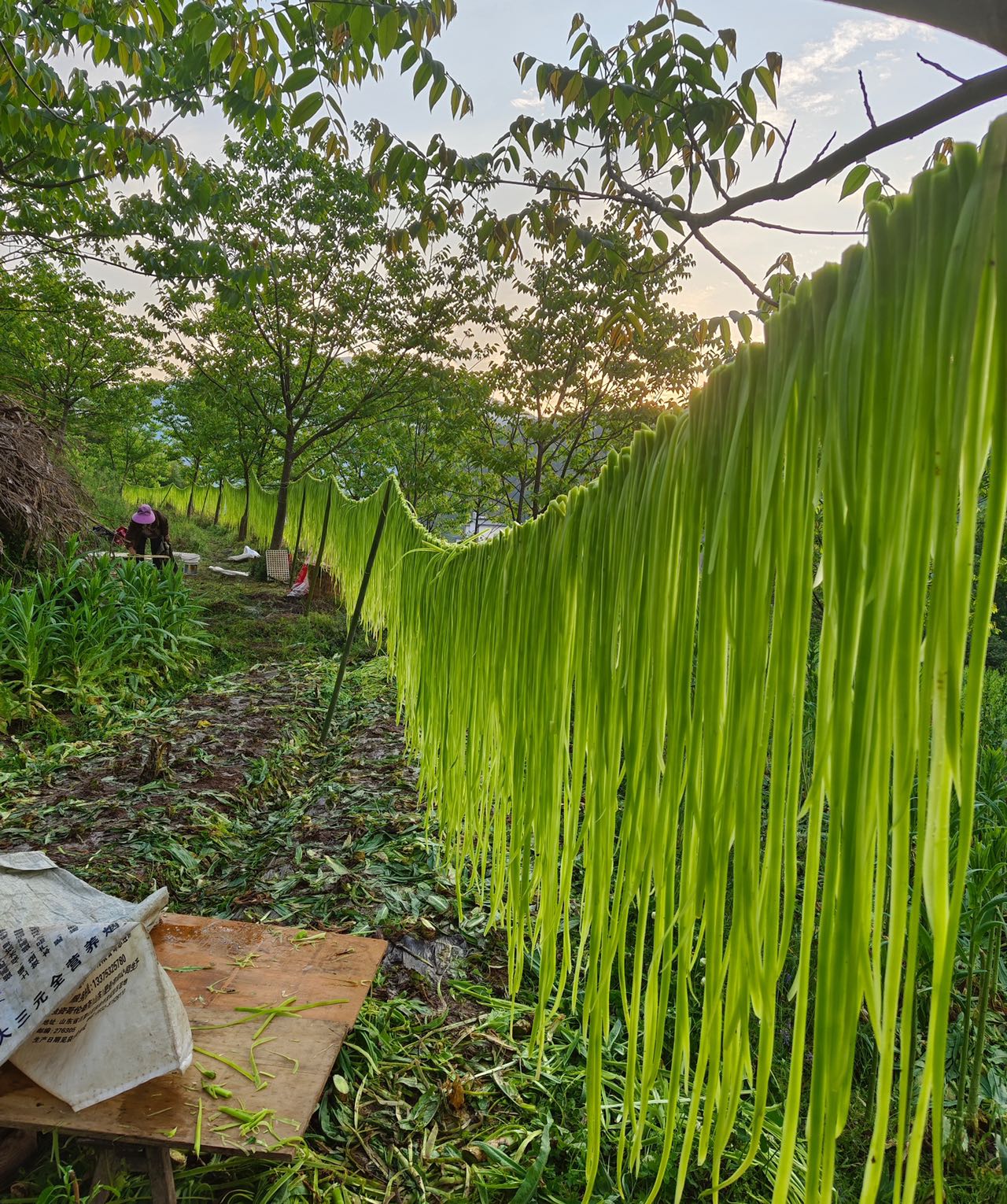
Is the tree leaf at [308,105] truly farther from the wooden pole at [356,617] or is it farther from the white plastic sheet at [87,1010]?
the white plastic sheet at [87,1010]

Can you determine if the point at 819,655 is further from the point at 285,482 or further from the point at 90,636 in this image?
the point at 285,482

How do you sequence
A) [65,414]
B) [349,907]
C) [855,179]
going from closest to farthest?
1. [855,179]
2. [349,907]
3. [65,414]

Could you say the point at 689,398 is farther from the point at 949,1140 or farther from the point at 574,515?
the point at 949,1140

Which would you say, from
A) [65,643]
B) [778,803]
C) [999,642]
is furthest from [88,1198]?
[999,642]

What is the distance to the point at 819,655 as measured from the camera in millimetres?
624

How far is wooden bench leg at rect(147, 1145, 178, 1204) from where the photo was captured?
103 centimetres

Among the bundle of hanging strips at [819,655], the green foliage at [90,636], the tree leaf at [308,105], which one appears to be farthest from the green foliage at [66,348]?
the bundle of hanging strips at [819,655]

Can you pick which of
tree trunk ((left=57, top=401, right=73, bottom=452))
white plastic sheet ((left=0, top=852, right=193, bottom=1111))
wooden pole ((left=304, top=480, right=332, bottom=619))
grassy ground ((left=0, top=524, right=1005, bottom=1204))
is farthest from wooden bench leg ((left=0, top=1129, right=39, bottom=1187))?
tree trunk ((left=57, top=401, right=73, bottom=452))

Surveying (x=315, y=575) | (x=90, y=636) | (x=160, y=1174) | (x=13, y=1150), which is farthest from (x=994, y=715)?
(x=90, y=636)

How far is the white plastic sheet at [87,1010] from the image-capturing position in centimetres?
110

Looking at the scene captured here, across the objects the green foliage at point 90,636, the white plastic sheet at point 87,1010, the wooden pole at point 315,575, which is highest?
the wooden pole at point 315,575

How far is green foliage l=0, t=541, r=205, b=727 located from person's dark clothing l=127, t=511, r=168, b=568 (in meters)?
1.26

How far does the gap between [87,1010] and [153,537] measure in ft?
21.8

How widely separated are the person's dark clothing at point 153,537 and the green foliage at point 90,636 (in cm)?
126
